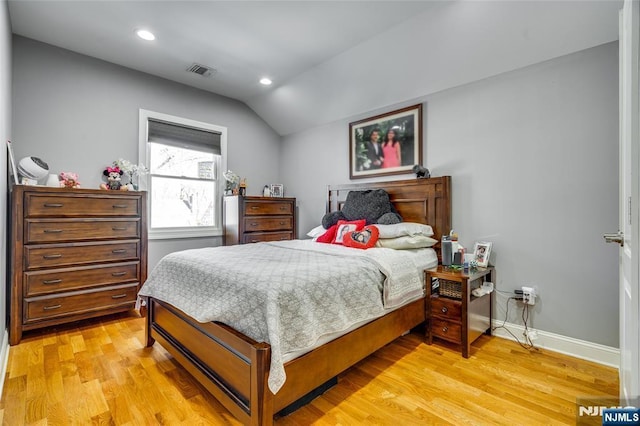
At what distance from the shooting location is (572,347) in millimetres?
2295

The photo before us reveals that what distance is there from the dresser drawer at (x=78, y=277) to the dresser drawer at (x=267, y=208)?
1.40m

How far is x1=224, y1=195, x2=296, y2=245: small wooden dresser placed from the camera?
3.86m

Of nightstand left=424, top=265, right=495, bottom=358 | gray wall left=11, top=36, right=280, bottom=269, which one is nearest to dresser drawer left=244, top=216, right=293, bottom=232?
gray wall left=11, top=36, right=280, bottom=269

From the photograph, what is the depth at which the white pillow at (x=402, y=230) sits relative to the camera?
2766 millimetres

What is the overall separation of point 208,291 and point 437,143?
8.50 ft

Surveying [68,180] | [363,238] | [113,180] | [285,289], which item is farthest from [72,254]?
[363,238]

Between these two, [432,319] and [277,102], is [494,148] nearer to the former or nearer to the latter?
[432,319]

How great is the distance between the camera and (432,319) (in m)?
2.51

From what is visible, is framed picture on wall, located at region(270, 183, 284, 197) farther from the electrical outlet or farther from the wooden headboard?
the electrical outlet

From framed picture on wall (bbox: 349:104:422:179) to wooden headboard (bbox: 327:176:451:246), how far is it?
0.71 feet

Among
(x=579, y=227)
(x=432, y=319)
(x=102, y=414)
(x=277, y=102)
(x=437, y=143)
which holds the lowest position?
(x=102, y=414)

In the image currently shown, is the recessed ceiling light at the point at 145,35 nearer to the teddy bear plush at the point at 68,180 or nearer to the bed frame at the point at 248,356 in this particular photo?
the teddy bear plush at the point at 68,180

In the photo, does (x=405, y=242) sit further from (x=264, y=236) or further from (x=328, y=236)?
(x=264, y=236)

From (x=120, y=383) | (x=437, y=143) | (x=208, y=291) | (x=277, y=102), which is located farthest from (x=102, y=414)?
(x=277, y=102)
